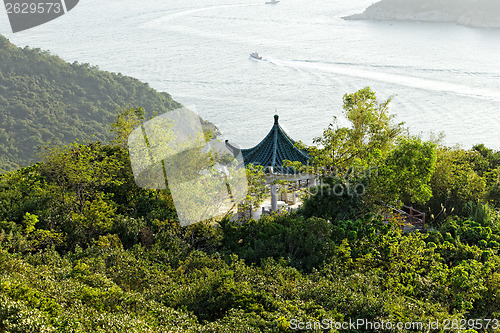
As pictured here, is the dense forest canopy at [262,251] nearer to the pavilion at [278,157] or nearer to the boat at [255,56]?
the pavilion at [278,157]

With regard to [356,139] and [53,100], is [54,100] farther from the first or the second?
[356,139]

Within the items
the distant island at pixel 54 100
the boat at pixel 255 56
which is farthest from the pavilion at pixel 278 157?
the boat at pixel 255 56

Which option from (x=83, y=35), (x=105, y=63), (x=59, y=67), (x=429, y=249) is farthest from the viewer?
(x=83, y=35)

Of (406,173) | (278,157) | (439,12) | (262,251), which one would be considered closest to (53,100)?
(278,157)

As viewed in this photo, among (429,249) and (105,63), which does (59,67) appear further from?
(429,249)

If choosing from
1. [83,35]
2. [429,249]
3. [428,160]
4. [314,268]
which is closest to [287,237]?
[314,268]

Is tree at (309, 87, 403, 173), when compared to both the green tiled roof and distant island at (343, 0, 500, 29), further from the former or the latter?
distant island at (343, 0, 500, 29)

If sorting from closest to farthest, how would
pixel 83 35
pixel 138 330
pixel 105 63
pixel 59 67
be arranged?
pixel 138 330 → pixel 59 67 → pixel 105 63 → pixel 83 35
